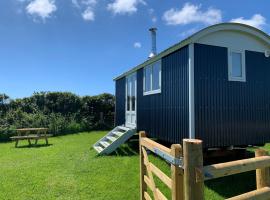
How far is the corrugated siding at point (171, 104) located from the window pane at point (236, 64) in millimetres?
1562

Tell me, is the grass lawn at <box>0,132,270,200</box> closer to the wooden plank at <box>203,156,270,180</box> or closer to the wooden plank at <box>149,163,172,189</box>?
the wooden plank at <box>149,163,172,189</box>

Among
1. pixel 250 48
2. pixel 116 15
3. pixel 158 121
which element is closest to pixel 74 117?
pixel 116 15

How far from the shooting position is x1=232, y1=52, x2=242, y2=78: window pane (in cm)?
780

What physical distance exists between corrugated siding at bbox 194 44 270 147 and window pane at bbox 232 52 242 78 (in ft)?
0.73

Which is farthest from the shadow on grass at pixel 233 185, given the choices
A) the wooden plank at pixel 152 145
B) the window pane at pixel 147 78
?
the window pane at pixel 147 78

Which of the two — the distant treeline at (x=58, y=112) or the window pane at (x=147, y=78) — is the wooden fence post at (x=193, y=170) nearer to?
the window pane at (x=147, y=78)

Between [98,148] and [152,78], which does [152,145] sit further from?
[98,148]

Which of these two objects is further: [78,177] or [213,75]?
[213,75]

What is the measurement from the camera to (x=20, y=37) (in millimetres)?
13719

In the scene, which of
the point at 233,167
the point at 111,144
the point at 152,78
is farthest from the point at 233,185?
the point at 152,78

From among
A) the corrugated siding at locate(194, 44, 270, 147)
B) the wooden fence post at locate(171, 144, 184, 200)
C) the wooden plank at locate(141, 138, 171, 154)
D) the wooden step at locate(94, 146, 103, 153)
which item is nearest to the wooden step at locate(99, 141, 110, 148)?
the wooden step at locate(94, 146, 103, 153)

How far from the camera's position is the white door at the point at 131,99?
38.8ft

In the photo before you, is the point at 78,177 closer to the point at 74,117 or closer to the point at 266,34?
the point at 266,34

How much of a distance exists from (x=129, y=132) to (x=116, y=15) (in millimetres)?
6229
